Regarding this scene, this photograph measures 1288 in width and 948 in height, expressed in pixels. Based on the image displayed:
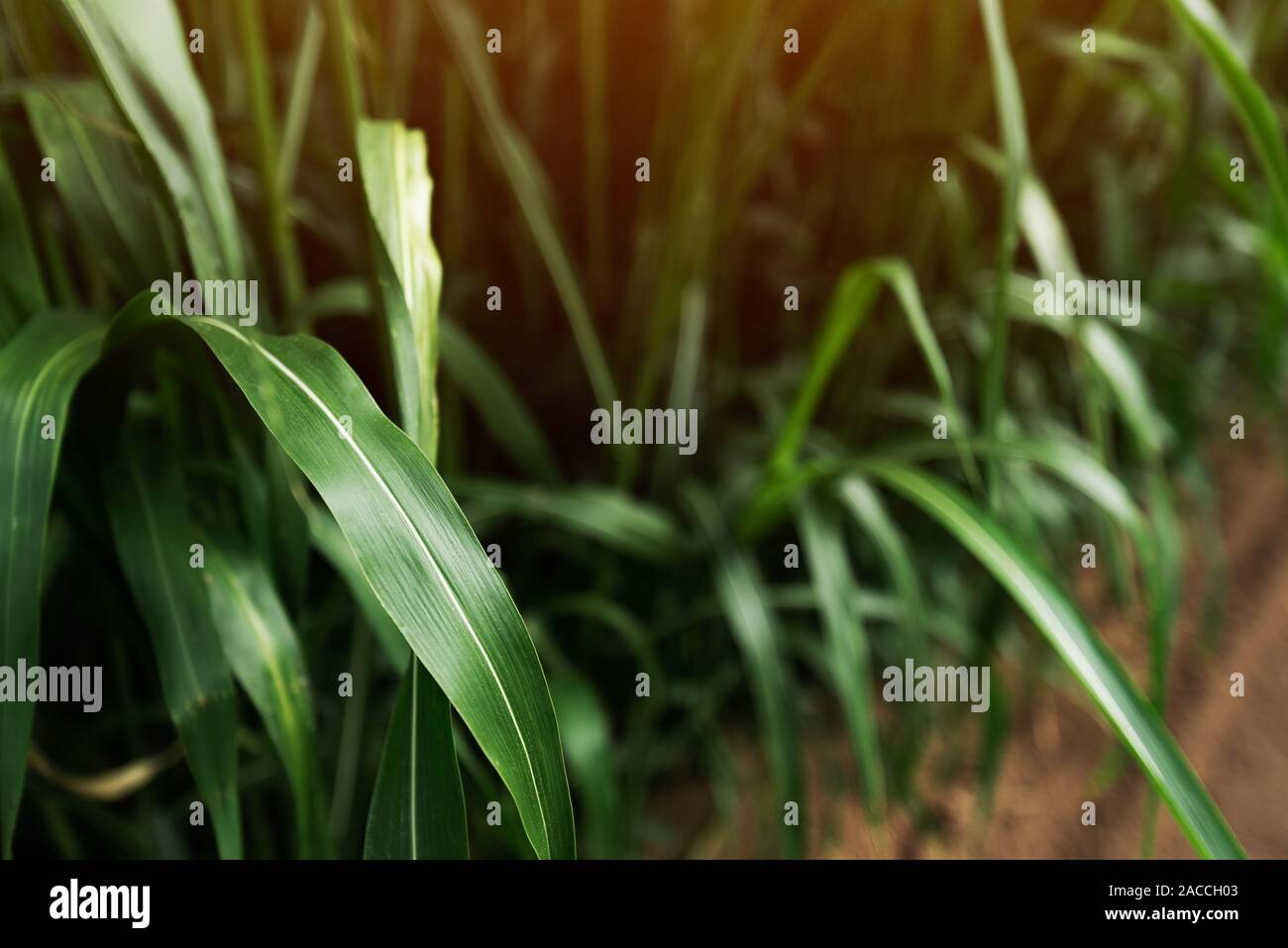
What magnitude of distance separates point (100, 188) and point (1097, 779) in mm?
763

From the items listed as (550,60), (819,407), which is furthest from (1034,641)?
(550,60)

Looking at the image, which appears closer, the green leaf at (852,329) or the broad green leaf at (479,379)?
the green leaf at (852,329)

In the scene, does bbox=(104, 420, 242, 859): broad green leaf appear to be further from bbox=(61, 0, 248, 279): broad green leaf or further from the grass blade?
the grass blade

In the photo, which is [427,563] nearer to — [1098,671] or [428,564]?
[428,564]

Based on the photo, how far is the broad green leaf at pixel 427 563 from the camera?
8.9 inches

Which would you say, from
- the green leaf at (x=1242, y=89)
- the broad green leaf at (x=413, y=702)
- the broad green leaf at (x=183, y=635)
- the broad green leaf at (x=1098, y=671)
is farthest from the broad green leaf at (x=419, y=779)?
the green leaf at (x=1242, y=89)

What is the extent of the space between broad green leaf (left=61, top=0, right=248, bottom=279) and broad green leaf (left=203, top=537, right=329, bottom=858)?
0.12 metres

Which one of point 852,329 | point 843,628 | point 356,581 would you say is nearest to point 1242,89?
point 852,329

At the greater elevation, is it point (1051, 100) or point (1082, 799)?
point (1051, 100)

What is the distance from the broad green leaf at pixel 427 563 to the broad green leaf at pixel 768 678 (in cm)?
28

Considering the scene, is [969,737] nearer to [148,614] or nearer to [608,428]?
[608,428]

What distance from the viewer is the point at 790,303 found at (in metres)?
0.70

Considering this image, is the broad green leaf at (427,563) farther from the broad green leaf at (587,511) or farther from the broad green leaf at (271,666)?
the broad green leaf at (587,511)
